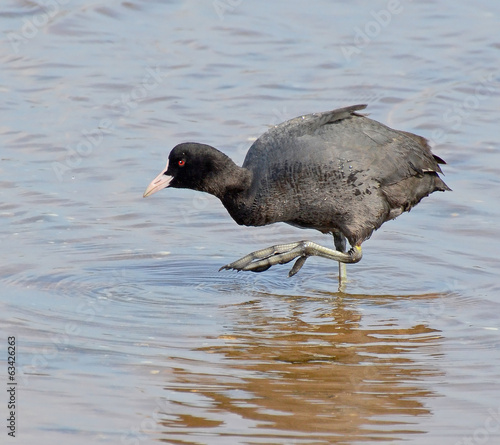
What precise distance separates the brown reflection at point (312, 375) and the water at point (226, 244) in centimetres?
2

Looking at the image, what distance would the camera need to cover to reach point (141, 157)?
10516 millimetres

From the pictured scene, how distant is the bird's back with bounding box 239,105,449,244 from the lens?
7.40 m

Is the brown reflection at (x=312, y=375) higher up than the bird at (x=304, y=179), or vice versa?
the bird at (x=304, y=179)

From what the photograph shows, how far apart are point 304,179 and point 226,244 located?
1478 mm

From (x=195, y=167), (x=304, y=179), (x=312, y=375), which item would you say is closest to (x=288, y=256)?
(x=304, y=179)

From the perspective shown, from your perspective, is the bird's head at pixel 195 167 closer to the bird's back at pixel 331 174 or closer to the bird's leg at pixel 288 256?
the bird's back at pixel 331 174

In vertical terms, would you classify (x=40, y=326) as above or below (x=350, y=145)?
below

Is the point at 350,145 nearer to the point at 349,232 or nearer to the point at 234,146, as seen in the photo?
the point at 349,232

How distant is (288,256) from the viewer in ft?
25.1

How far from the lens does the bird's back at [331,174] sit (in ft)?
24.3

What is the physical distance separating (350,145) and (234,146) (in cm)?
347

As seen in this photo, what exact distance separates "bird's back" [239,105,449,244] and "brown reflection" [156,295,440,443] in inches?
26.5

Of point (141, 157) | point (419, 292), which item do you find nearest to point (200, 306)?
point (419, 292)

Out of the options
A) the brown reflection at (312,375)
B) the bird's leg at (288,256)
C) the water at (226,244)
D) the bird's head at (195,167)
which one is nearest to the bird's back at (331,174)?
the bird's leg at (288,256)
